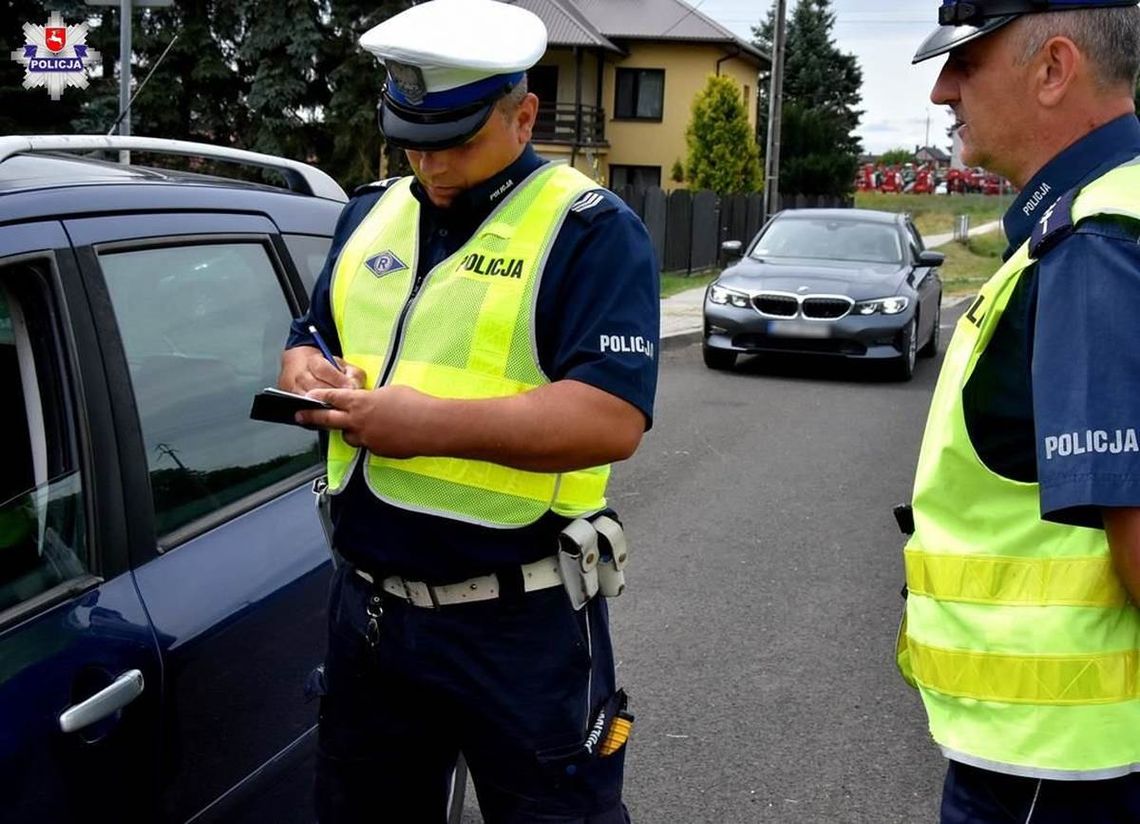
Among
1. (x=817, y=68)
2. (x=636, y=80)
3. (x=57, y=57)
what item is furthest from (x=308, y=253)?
(x=817, y=68)

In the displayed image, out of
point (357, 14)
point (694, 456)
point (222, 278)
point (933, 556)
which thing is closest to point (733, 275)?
point (694, 456)

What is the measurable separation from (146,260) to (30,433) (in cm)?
41

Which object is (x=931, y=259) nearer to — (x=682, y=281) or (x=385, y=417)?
(x=682, y=281)

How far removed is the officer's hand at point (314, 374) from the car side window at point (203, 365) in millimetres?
333

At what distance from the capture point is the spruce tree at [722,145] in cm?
4066

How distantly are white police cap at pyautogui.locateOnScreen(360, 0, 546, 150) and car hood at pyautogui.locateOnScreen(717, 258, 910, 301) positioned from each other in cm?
1041

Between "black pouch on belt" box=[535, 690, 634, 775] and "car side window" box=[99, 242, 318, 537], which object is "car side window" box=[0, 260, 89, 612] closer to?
"car side window" box=[99, 242, 318, 537]

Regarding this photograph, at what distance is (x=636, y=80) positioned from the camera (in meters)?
48.0

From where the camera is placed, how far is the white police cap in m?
2.19

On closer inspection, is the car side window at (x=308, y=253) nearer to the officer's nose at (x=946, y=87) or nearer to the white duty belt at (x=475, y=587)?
the white duty belt at (x=475, y=587)

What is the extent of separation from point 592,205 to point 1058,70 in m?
0.76

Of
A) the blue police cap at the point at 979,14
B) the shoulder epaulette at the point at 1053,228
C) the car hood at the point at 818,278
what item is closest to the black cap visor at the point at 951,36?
the blue police cap at the point at 979,14

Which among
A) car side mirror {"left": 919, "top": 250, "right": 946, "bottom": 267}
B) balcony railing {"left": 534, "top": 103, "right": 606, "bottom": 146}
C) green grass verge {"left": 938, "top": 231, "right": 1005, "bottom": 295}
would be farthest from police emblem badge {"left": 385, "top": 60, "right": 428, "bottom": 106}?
balcony railing {"left": 534, "top": 103, "right": 606, "bottom": 146}

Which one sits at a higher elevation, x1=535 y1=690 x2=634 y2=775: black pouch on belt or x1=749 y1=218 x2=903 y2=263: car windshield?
x1=749 y1=218 x2=903 y2=263: car windshield
